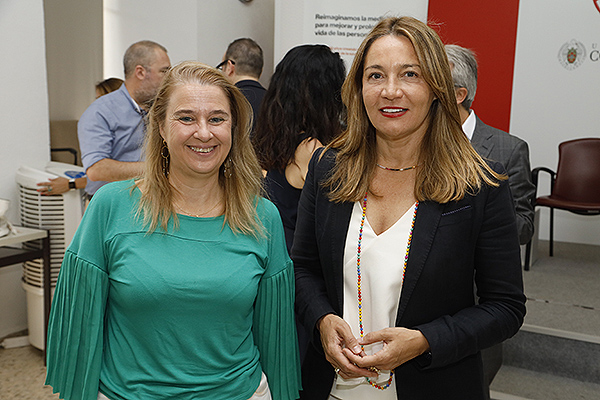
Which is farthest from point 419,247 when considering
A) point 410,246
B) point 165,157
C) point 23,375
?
point 23,375

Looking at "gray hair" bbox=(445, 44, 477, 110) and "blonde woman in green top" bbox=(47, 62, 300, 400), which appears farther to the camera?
"gray hair" bbox=(445, 44, 477, 110)

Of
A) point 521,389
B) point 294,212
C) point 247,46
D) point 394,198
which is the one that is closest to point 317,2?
point 247,46

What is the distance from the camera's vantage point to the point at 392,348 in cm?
135

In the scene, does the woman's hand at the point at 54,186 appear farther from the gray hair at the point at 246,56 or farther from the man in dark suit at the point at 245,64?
the gray hair at the point at 246,56

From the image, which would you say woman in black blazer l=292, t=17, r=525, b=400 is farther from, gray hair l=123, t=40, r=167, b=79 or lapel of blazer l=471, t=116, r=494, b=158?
gray hair l=123, t=40, r=167, b=79

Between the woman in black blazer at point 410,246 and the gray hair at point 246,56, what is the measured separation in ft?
8.10

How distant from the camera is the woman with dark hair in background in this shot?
2.45 metres

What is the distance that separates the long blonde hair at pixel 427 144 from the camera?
4.54ft

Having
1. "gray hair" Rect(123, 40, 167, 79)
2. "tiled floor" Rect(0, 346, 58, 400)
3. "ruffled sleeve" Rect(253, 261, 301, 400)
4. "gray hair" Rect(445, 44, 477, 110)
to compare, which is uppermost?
"gray hair" Rect(123, 40, 167, 79)

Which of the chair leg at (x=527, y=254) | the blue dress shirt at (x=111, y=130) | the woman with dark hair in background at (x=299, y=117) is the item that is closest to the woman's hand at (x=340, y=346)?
the woman with dark hair in background at (x=299, y=117)

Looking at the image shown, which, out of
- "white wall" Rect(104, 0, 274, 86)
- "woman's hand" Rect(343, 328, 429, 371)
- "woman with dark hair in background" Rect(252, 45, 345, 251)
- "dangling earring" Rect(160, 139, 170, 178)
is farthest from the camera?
"white wall" Rect(104, 0, 274, 86)

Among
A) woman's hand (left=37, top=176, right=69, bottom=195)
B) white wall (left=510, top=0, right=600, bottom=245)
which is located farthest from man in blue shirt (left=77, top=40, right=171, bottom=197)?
white wall (left=510, top=0, right=600, bottom=245)

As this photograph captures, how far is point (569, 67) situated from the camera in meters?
5.41

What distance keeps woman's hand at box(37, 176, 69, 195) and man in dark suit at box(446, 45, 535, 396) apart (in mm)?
2513
